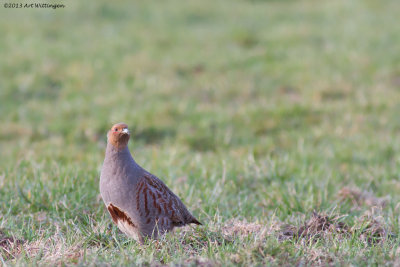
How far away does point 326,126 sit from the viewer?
8102 mm

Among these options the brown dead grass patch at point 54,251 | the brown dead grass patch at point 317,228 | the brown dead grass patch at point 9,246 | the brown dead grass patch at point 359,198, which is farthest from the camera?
the brown dead grass patch at point 359,198

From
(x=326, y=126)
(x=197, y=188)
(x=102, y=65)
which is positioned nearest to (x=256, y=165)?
(x=197, y=188)

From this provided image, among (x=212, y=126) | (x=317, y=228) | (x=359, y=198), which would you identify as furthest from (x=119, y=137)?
(x=212, y=126)

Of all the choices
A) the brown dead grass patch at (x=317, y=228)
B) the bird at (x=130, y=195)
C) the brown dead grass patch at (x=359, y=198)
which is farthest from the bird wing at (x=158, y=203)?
the brown dead grass patch at (x=359, y=198)

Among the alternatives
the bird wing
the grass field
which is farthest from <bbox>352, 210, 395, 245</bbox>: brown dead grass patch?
the bird wing

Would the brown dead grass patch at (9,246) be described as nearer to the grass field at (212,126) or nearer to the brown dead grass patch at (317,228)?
the grass field at (212,126)

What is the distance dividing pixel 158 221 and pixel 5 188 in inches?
72.4

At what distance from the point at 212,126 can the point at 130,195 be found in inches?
180

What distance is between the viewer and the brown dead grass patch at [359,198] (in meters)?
5.25

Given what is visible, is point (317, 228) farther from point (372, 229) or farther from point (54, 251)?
point (54, 251)

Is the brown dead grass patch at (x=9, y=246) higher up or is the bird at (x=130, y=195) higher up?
the bird at (x=130, y=195)

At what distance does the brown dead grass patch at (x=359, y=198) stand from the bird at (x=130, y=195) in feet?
7.08

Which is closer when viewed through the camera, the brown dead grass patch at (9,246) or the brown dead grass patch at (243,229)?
the brown dead grass patch at (9,246)

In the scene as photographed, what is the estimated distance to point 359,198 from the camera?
5.37 m
